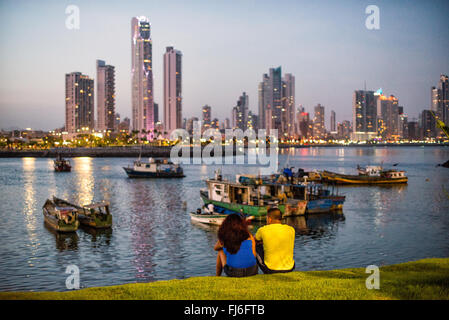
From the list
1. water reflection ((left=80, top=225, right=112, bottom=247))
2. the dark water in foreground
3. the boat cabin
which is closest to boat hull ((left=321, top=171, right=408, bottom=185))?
the dark water in foreground

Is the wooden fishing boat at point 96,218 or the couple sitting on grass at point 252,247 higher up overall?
the couple sitting on grass at point 252,247

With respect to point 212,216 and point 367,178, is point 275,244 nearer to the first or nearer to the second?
point 212,216

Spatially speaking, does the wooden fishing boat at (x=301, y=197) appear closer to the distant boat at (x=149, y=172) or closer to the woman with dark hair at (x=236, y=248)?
the woman with dark hair at (x=236, y=248)

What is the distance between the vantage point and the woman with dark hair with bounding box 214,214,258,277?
9992 mm

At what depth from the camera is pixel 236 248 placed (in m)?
10.3

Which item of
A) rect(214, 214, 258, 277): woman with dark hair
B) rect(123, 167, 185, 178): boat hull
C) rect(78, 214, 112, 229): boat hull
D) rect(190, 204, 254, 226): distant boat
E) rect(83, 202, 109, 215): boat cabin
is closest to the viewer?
rect(214, 214, 258, 277): woman with dark hair

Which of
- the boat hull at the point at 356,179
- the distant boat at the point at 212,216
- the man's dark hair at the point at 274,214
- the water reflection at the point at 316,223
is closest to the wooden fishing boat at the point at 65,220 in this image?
the distant boat at the point at 212,216

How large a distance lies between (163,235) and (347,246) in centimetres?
1341

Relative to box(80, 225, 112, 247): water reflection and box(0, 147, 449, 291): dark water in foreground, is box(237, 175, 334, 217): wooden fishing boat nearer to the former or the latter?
box(0, 147, 449, 291): dark water in foreground

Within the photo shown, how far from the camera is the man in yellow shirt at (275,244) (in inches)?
412

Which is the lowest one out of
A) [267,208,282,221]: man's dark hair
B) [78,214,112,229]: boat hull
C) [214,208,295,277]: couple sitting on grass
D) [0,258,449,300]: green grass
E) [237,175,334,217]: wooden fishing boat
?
[78,214,112,229]: boat hull

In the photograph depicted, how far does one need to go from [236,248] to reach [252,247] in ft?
1.32
